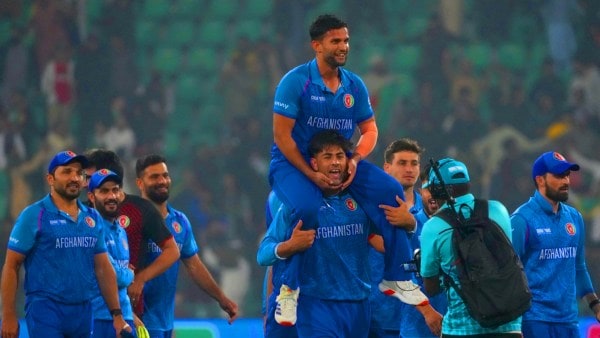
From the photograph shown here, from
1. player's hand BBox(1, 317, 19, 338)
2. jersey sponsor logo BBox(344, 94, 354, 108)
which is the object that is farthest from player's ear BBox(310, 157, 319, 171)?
player's hand BBox(1, 317, 19, 338)

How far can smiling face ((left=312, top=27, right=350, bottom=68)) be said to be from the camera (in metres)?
8.07

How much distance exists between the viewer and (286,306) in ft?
25.8

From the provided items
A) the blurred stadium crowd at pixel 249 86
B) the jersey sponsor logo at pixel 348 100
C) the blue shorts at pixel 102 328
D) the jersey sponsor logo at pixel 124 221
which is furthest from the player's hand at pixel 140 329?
the blurred stadium crowd at pixel 249 86

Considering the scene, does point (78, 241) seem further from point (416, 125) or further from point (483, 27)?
point (483, 27)

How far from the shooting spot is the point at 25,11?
62.4 feet

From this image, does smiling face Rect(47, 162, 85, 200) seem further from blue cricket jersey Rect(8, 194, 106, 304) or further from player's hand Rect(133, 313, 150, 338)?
player's hand Rect(133, 313, 150, 338)

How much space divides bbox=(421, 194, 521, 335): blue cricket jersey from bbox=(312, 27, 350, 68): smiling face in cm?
136

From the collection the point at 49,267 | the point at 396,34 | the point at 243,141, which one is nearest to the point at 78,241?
the point at 49,267

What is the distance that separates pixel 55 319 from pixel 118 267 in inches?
28.7

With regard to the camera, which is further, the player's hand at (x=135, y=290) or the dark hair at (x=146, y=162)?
the dark hair at (x=146, y=162)

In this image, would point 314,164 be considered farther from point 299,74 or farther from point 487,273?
point 487,273

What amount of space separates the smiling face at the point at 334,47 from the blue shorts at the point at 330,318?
1603 mm

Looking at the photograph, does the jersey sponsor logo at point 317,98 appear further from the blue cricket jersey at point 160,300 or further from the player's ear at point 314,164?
the blue cricket jersey at point 160,300

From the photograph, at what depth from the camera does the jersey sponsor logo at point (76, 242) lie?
873cm
